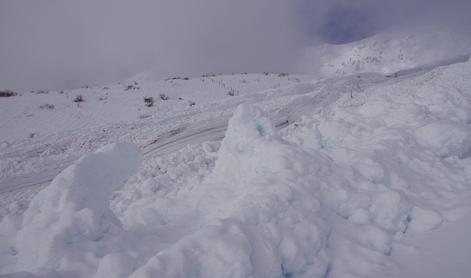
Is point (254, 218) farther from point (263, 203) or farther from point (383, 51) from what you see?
point (383, 51)

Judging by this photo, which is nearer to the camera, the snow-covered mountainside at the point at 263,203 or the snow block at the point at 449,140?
the snow-covered mountainside at the point at 263,203

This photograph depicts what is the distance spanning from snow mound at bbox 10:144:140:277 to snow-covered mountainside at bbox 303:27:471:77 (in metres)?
33.4

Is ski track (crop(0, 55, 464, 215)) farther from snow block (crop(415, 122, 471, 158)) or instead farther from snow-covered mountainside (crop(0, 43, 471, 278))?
snow block (crop(415, 122, 471, 158))

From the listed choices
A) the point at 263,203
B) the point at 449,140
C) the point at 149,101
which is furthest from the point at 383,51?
the point at 263,203

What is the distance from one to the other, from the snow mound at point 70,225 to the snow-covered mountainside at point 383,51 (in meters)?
33.4

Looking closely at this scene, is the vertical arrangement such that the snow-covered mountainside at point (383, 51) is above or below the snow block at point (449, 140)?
above

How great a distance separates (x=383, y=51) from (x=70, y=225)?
5104 centimetres

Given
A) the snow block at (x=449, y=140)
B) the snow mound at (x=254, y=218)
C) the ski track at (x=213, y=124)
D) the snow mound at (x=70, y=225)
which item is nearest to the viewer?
the snow mound at (x=254, y=218)

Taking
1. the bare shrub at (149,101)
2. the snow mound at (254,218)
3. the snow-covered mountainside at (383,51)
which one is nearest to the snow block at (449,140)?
the snow mound at (254,218)

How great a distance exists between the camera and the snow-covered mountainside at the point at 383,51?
117ft

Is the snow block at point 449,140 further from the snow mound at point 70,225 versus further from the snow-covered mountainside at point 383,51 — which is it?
the snow-covered mountainside at point 383,51

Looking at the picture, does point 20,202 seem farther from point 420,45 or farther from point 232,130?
point 420,45

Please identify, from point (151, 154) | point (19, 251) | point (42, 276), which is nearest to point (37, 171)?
point (151, 154)

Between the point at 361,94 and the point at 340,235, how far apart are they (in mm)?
11658
